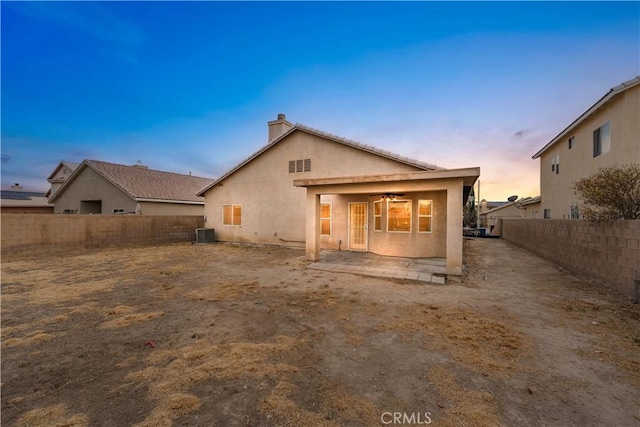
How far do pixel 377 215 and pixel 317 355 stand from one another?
856 centimetres

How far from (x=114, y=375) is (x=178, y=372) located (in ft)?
2.31

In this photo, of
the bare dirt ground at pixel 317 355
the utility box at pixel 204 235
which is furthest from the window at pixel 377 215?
the utility box at pixel 204 235

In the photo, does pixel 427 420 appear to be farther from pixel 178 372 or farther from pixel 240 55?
pixel 240 55

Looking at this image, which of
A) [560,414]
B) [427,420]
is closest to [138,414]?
[427,420]

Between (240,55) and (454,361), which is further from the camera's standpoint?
(240,55)

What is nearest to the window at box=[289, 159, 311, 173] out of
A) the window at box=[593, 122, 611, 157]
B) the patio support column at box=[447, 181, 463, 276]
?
the patio support column at box=[447, 181, 463, 276]

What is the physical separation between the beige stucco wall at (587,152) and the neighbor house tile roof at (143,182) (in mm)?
24931

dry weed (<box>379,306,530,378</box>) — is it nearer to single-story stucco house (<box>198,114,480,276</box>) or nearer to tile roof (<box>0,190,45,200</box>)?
single-story stucco house (<box>198,114,480,276</box>)

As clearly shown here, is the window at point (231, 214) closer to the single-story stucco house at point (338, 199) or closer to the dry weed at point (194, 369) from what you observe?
the single-story stucco house at point (338, 199)

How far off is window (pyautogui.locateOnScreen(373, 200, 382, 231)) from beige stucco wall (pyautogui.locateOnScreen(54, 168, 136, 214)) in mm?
Result: 16894

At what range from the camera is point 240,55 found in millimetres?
13461

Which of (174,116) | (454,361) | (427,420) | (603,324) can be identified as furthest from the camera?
(174,116)

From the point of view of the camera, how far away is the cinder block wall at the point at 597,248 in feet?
18.4

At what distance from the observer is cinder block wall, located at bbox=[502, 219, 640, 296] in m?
5.62
